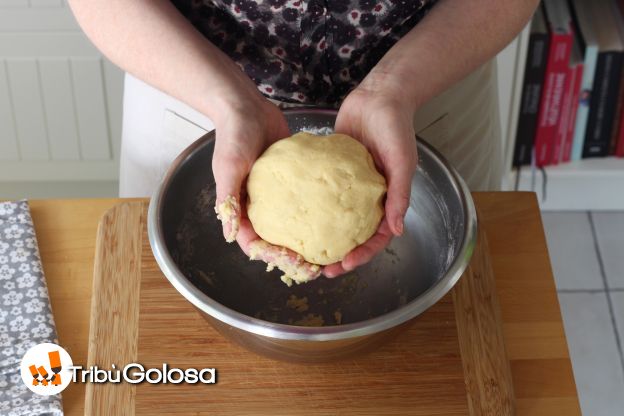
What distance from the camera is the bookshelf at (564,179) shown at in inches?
72.0

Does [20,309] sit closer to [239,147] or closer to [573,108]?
[239,147]

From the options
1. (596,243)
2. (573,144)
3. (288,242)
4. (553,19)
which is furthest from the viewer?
(596,243)

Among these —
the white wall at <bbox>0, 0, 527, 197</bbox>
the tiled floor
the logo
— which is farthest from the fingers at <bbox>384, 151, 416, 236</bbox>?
the tiled floor

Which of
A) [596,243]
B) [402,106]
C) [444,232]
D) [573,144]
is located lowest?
[596,243]

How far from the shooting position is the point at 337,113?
3.32 feet

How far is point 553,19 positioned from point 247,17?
0.93 m

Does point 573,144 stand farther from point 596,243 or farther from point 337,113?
point 337,113

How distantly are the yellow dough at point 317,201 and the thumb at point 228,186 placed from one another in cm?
3

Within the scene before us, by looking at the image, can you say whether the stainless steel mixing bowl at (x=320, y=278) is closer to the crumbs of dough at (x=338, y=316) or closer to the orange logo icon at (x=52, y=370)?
the crumbs of dough at (x=338, y=316)

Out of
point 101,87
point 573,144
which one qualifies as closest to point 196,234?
point 101,87

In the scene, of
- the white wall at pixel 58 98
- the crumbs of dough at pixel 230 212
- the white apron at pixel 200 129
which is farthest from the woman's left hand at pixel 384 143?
the white wall at pixel 58 98

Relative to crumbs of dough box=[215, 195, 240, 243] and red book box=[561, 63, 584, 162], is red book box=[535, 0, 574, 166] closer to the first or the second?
red book box=[561, 63, 584, 162]

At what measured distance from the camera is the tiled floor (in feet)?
5.98

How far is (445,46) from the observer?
3.33 ft
